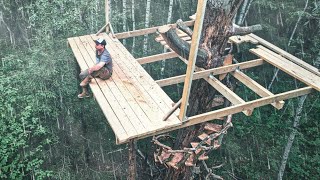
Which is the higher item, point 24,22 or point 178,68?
point 24,22

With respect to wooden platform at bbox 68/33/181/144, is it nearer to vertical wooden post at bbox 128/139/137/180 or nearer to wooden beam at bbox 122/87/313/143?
wooden beam at bbox 122/87/313/143

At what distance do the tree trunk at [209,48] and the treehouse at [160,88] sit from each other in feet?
0.88

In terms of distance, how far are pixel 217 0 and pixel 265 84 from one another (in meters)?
7.13

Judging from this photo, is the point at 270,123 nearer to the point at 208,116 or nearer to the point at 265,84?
the point at 265,84

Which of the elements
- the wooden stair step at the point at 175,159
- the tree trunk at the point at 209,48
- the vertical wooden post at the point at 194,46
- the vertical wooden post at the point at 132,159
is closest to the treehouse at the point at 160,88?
the vertical wooden post at the point at 194,46

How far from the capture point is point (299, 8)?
10828 millimetres

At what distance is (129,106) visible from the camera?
193 inches

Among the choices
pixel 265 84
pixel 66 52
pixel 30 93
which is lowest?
pixel 265 84

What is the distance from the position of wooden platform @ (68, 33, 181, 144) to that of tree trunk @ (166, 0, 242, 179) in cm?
141

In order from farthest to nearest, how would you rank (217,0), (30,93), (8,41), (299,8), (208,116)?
(8,41) < (299,8) < (30,93) < (217,0) < (208,116)

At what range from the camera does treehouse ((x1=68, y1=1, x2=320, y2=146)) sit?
4422 millimetres

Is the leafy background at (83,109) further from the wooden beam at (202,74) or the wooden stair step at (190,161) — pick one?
the wooden stair step at (190,161)

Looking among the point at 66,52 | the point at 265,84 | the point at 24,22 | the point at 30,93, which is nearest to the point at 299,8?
the point at 265,84

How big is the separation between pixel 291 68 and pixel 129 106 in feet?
12.6
